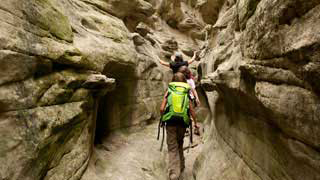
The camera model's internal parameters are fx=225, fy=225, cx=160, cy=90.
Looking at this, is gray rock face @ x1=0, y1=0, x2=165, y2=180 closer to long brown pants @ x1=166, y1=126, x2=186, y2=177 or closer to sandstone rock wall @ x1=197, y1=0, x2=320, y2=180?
long brown pants @ x1=166, y1=126, x2=186, y2=177

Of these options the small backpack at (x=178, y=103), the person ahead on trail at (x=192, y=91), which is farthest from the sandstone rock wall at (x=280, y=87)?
the person ahead on trail at (x=192, y=91)

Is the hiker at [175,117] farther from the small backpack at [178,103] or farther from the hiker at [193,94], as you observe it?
the hiker at [193,94]

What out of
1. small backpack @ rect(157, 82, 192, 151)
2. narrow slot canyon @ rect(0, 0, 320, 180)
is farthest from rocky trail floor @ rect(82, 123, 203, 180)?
small backpack @ rect(157, 82, 192, 151)

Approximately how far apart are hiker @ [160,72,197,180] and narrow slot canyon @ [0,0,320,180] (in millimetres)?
825

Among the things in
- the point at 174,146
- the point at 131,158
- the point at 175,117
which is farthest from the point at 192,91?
the point at 131,158

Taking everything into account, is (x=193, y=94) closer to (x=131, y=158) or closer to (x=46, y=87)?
(x=131, y=158)

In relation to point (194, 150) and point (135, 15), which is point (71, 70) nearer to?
point (194, 150)

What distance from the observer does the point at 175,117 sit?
6.03 meters

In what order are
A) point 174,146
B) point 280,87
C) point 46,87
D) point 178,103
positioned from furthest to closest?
point 174,146
point 178,103
point 46,87
point 280,87

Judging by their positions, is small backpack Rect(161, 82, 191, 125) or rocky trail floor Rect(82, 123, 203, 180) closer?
small backpack Rect(161, 82, 191, 125)

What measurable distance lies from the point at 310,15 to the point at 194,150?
7.43 metres

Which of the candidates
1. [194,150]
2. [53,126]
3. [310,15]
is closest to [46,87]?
[53,126]

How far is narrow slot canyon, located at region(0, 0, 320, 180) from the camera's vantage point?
9.00 feet

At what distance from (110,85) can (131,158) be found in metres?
2.87
